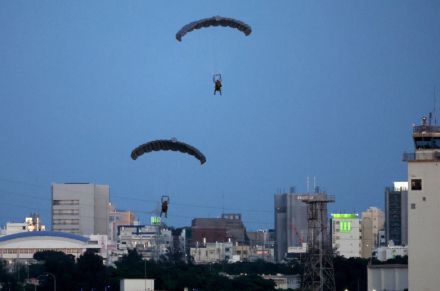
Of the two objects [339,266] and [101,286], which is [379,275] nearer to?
[101,286]

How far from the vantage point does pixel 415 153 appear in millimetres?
104438

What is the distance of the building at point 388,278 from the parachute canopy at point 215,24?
27.0 meters

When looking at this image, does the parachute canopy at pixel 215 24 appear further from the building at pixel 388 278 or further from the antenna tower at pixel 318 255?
the antenna tower at pixel 318 255

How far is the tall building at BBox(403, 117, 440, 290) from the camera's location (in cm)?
10075

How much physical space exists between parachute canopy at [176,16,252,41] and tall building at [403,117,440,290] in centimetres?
1470

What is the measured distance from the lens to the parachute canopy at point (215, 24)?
3730 inches

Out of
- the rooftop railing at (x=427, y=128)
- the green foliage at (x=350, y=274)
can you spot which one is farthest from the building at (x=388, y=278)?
the green foliage at (x=350, y=274)

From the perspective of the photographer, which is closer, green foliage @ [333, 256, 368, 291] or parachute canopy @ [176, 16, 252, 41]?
parachute canopy @ [176, 16, 252, 41]

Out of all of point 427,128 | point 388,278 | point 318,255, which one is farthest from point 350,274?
point 427,128

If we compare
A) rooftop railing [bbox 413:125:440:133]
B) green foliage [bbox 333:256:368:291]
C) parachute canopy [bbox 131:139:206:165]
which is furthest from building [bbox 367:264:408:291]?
green foliage [bbox 333:256:368:291]

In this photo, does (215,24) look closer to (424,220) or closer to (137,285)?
(424,220)

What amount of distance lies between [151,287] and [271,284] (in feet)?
200

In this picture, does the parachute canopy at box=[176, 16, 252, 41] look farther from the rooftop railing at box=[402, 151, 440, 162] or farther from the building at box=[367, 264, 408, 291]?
the building at box=[367, 264, 408, 291]

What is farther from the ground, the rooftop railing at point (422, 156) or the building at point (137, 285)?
the rooftop railing at point (422, 156)
